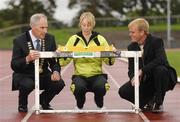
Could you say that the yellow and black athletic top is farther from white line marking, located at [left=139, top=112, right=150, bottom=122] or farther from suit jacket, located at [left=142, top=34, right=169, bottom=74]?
white line marking, located at [left=139, top=112, right=150, bottom=122]

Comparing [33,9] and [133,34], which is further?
[33,9]

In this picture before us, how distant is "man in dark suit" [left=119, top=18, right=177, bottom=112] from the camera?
9859mm

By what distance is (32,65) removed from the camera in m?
10.3

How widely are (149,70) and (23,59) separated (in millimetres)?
1956

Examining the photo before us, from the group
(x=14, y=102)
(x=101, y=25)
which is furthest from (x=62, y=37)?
(x=14, y=102)

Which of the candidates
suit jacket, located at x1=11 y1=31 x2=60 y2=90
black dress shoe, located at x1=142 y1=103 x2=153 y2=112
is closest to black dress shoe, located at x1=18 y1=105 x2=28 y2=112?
suit jacket, located at x1=11 y1=31 x2=60 y2=90

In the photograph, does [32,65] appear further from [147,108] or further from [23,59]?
[147,108]

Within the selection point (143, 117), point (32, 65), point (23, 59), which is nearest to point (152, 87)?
point (143, 117)

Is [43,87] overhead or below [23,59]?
below

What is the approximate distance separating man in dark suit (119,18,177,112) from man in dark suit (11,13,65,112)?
113cm

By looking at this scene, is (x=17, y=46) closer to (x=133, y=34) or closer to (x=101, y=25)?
(x=133, y=34)

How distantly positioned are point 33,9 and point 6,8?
4045 mm

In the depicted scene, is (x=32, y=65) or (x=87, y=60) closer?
(x=87, y=60)

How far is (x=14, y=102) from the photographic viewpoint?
39.4ft
